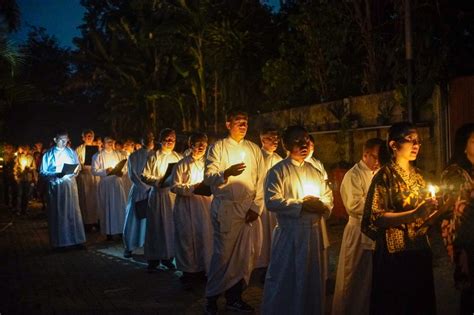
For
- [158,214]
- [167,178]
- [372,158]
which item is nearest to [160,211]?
[158,214]

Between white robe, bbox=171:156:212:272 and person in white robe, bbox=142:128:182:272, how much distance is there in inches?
35.5

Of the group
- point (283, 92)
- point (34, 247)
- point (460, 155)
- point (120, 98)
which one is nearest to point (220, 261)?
point (460, 155)

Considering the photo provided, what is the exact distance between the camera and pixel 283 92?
18.1m

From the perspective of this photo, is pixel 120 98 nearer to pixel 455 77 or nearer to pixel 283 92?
pixel 283 92

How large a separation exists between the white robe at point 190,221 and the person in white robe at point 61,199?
4.19 meters

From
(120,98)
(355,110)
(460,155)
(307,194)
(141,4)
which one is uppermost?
(141,4)

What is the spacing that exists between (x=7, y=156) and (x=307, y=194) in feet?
51.9

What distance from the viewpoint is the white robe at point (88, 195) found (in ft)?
45.3

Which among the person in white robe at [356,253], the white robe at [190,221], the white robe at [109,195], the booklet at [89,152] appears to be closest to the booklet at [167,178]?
the white robe at [190,221]

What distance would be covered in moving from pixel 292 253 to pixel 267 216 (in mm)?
3067

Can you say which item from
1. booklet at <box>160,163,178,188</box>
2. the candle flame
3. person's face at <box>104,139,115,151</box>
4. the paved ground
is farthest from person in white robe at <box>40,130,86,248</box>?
the candle flame

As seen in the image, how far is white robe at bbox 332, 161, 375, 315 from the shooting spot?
544 centimetres

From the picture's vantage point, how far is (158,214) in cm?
894

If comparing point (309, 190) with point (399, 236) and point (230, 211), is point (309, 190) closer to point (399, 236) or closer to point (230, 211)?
point (399, 236)
